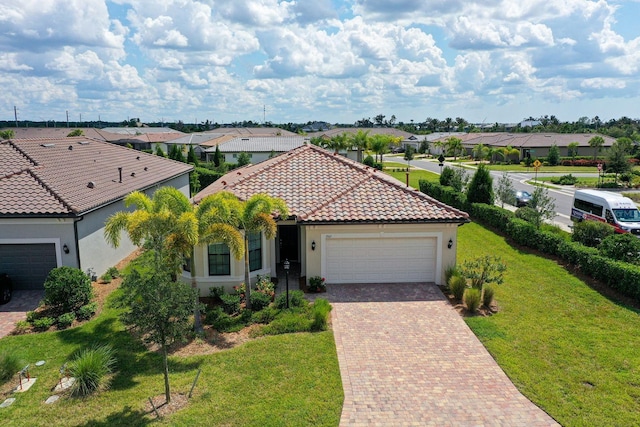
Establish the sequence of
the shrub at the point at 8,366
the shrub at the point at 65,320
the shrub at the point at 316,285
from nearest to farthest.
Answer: the shrub at the point at 8,366
the shrub at the point at 65,320
the shrub at the point at 316,285

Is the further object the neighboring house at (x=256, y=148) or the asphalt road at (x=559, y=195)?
the neighboring house at (x=256, y=148)

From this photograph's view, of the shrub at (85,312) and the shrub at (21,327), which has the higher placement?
the shrub at (85,312)

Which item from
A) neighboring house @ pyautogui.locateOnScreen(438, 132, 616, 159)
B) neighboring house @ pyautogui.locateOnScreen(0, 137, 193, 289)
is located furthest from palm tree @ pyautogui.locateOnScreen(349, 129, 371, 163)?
neighboring house @ pyautogui.locateOnScreen(0, 137, 193, 289)

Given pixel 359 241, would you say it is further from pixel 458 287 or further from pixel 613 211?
pixel 613 211

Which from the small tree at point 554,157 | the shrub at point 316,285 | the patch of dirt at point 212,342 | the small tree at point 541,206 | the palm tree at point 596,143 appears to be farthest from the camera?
the palm tree at point 596,143

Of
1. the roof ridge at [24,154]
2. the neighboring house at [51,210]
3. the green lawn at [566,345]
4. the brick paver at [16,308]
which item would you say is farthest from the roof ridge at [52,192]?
the green lawn at [566,345]

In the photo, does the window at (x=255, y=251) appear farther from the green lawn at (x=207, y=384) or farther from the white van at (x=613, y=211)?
the white van at (x=613, y=211)

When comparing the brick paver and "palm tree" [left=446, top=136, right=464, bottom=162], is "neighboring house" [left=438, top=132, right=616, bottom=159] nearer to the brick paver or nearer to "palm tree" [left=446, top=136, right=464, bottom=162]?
"palm tree" [left=446, top=136, right=464, bottom=162]
